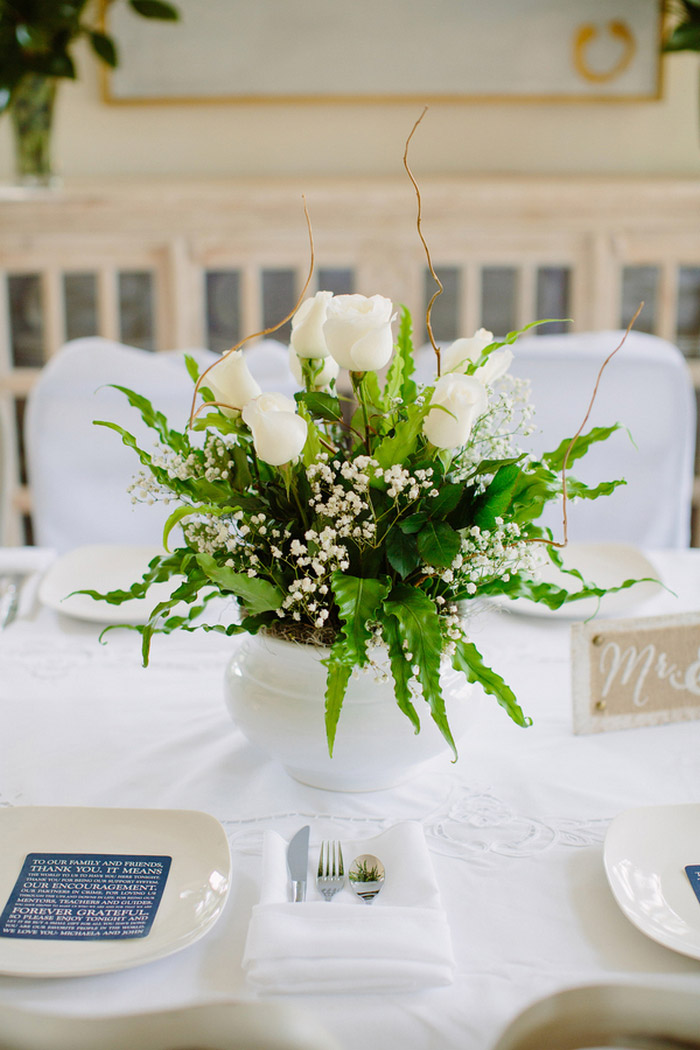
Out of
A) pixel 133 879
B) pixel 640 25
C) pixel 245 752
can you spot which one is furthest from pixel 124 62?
pixel 133 879

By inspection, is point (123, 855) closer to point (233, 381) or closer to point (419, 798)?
point (419, 798)

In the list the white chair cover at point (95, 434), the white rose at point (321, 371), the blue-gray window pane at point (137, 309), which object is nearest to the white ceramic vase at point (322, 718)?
the white rose at point (321, 371)

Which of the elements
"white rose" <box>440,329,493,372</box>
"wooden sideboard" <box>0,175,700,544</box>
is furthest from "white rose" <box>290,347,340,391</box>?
"wooden sideboard" <box>0,175,700,544</box>

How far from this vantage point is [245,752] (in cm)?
92

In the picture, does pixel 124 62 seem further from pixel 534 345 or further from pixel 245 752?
pixel 245 752

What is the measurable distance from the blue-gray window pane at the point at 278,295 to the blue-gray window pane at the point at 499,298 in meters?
0.52

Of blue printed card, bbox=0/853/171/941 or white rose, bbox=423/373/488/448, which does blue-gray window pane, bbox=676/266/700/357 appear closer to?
white rose, bbox=423/373/488/448

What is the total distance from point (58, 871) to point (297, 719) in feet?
0.72

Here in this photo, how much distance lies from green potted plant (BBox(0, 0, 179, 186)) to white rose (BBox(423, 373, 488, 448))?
2048 millimetres

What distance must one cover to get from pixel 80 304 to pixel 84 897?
2.12m

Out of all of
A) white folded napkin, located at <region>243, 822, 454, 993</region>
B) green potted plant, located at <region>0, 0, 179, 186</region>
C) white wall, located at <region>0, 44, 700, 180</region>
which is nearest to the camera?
white folded napkin, located at <region>243, 822, 454, 993</region>

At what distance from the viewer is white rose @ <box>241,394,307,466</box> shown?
2.27ft

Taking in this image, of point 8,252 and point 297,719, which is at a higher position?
point 8,252

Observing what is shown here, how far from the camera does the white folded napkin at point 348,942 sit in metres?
0.61
